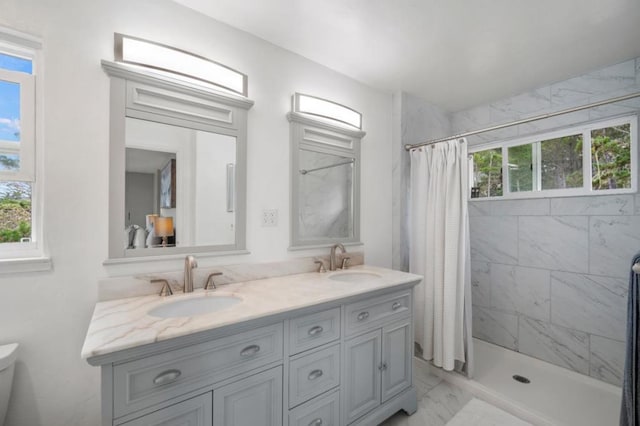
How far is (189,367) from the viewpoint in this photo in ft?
3.22

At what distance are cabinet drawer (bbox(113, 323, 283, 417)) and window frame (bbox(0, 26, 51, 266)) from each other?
70 cm

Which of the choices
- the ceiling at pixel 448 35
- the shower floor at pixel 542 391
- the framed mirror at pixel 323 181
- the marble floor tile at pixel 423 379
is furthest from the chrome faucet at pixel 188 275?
the shower floor at pixel 542 391

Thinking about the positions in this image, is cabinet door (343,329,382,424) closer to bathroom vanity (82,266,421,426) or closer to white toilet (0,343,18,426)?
bathroom vanity (82,266,421,426)

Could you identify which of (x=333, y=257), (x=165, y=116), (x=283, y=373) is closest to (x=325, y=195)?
(x=333, y=257)

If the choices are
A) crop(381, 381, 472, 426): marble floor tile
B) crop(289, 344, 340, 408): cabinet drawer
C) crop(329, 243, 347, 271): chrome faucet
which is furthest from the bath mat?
crop(329, 243, 347, 271): chrome faucet

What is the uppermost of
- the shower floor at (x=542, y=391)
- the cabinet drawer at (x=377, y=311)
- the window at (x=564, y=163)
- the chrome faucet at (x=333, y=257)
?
the window at (x=564, y=163)

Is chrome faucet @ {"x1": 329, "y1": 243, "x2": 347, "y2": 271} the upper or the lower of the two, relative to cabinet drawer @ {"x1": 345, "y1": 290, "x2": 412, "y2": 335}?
upper

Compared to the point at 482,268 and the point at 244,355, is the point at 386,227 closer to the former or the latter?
the point at 482,268

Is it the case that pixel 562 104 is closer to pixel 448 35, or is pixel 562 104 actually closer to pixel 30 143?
pixel 448 35

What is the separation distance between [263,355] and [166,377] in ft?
1.19

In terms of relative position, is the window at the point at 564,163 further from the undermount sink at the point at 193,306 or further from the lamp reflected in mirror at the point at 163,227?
the lamp reflected in mirror at the point at 163,227

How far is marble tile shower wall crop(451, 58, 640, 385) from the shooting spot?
2016 millimetres

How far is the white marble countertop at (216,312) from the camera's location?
0.89 m

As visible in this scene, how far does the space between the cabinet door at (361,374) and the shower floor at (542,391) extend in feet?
3.22
